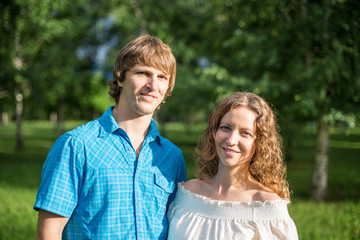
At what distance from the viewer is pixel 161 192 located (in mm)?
2252

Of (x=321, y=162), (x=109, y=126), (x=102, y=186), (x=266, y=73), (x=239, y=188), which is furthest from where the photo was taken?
A: (x=321, y=162)

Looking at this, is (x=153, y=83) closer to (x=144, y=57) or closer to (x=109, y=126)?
(x=144, y=57)

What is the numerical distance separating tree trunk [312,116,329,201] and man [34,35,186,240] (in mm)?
7122

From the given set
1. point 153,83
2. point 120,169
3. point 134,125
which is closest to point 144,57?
point 153,83

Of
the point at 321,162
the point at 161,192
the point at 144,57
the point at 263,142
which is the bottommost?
the point at 321,162

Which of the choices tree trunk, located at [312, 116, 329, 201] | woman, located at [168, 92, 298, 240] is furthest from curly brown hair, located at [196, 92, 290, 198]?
tree trunk, located at [312, 116, 329, 201]

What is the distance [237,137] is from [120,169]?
752 mm

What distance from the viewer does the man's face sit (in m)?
2.16

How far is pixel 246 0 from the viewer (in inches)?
297

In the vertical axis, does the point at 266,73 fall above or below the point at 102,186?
above

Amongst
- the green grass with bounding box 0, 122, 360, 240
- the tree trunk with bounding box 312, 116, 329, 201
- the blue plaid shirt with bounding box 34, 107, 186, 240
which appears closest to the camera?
the blue plaid shirt with bounding box 34, 107, 186, 240

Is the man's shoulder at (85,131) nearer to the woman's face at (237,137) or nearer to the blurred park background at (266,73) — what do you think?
the woman's face at (237,137)

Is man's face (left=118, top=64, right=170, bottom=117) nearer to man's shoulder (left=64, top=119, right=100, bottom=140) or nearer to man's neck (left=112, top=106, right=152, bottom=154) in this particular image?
man's neck (left=112, top=106, right=152, bottom=154)

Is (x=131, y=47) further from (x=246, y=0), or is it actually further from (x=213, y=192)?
(x=246, y=0)
